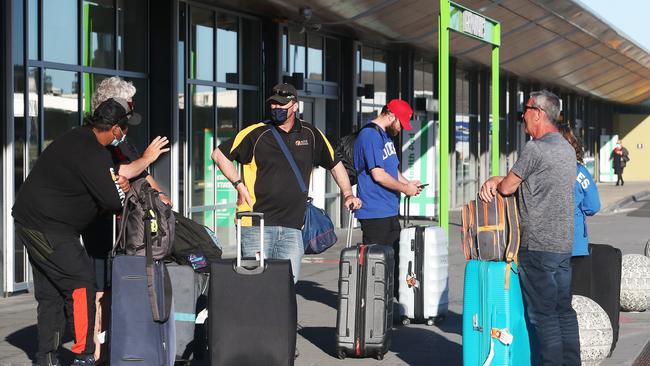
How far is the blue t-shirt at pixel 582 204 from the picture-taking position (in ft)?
25.5

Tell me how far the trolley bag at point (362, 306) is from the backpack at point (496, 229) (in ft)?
4.60

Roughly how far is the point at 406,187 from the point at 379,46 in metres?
12.8

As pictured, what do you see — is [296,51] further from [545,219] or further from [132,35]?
[545,219]

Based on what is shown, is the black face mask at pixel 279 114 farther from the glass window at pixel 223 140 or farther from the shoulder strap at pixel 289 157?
the glass window at pixel 223 140

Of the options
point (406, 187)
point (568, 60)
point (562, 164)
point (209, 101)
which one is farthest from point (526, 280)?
point (568, 60)

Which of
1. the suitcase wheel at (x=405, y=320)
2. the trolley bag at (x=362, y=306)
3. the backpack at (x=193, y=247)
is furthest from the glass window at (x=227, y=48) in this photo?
the backpack at (x=193, y=247)

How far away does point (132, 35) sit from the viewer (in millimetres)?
13664

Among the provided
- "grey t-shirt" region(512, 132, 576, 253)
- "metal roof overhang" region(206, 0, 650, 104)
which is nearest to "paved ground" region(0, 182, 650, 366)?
"grey t-shirt" region(512, 132, 576, 253)

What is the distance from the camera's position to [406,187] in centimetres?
914

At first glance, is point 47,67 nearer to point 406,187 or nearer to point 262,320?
point 406,187

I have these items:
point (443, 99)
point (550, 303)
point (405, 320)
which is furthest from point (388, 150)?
point (550, 303)

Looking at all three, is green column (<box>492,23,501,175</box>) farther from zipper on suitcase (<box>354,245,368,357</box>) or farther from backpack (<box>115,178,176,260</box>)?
backpack (<box>115,178,176,260</box>)

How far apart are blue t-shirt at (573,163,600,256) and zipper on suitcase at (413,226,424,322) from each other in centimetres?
170

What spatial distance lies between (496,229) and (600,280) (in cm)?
217
